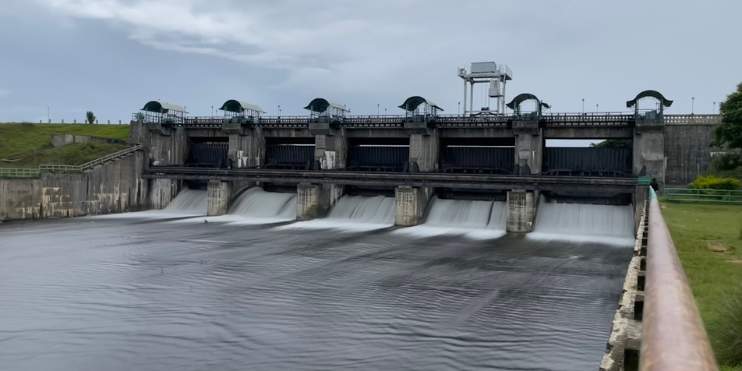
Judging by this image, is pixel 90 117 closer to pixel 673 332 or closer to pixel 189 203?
pixel 189 203

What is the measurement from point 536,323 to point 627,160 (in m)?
30.3

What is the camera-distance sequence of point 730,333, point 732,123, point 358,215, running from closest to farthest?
point 730,333
point 732,123
point 358,215

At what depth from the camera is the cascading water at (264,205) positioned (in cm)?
4447

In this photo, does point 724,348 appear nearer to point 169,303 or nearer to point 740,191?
point 169,303

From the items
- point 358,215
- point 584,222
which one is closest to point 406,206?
point 358,215

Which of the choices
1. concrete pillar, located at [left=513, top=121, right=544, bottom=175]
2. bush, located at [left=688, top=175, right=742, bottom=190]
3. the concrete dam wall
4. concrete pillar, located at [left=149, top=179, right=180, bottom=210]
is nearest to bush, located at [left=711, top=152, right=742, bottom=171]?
bush, located at [left=688, top=175, right=742, bottom=190]

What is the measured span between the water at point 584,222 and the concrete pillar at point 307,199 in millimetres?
15876

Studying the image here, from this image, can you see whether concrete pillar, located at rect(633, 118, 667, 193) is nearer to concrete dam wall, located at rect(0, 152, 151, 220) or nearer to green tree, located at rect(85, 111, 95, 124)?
concrete dam wall, located at rect(0, 152, 151, 220)

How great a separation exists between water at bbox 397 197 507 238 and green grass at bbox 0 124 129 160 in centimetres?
4892

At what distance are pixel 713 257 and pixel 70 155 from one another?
54929 millimetres

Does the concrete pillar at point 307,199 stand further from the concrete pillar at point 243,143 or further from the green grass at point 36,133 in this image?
the green grass at point 36,133

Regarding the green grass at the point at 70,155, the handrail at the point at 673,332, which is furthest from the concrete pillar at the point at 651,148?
the green grass at the point at 70,155

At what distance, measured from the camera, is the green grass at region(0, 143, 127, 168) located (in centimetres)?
5344

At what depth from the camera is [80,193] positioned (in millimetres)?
44844
